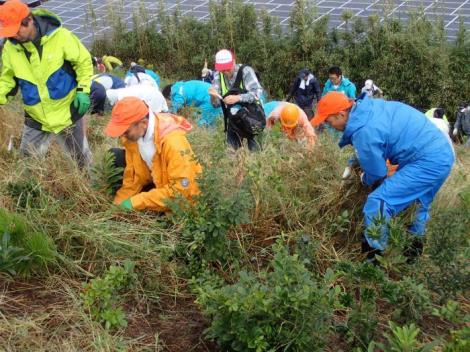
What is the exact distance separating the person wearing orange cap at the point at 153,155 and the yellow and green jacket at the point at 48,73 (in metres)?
1.00

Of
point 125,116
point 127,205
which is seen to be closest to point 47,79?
point 125,116

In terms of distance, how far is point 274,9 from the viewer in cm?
1700

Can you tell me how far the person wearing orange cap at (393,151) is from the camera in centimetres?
346

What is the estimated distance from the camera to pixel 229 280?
3170 millimetres

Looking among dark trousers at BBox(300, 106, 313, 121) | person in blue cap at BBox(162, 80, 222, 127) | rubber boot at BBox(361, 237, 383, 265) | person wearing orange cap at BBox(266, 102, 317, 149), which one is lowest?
dark trousers at BBox(300, 106, 313, 121)

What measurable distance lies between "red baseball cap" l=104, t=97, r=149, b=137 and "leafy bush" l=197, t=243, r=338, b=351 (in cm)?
134

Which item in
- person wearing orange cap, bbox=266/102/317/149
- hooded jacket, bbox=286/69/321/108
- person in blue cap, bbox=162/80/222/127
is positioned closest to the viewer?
person wearing orange cap, bbox=266/102/317/149

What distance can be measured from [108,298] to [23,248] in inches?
23.2

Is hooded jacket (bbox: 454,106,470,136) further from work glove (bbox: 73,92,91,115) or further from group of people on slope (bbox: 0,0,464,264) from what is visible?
work glove (bbox: 73,92,91,115)

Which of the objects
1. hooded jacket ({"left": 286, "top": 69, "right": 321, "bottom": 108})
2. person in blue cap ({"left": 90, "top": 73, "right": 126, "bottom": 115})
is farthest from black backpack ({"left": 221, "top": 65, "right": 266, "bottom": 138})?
hooded jacket ({"left": 286, "top": 69, "right": 321, "bottom": 108})

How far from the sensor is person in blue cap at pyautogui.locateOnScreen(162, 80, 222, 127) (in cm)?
671

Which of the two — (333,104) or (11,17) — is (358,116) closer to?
(333,104)

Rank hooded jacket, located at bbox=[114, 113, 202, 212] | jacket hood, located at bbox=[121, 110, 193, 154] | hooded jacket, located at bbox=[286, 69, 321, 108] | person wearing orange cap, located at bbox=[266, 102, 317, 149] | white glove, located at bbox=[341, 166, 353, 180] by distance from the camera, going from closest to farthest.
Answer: hooded jacket, located at bbox=[114, 113, 202, 212] < jacket hood, located at bbox=[121, 110, 193, 154] < white glove, located at bbox=[341, 166, 353, 180] < person wearing orange cap, located at bbox=[266, 102, 317, 149] < hooded jacket, located at bbox=[286, 69, 321, 108]

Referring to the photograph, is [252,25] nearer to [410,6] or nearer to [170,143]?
[410,6]
